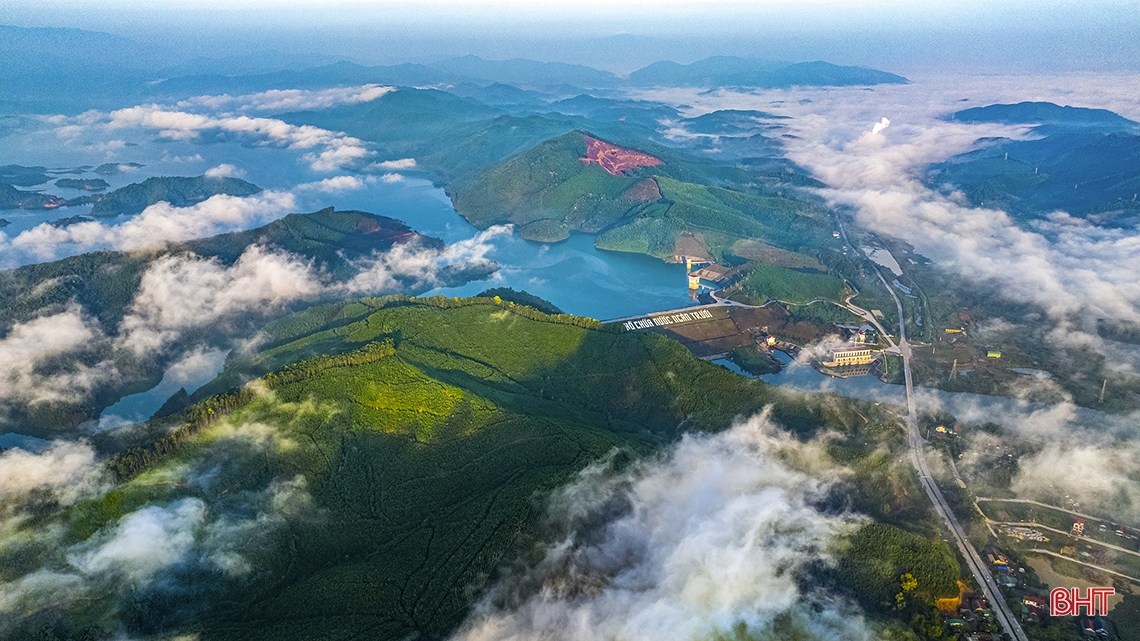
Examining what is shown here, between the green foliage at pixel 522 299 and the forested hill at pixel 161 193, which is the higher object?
the forested hill at pixel 161 193

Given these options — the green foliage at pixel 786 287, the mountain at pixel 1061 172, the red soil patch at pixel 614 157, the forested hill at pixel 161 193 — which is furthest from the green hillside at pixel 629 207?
the forested hill at pixel 161 193

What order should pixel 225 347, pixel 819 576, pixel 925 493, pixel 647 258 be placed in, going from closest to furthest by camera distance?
pixel 819 576
pixel 925 493
pixel 225 347
pixel 647 258

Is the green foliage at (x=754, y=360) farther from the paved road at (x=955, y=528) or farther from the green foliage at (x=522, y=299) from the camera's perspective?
the green foliage at (x=522, y=299)

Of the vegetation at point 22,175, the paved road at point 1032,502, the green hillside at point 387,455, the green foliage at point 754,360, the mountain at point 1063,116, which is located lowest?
the green foliage at point 754,360

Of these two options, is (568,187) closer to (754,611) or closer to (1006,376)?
(1006,376)

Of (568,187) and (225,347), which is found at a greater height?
(568,187)

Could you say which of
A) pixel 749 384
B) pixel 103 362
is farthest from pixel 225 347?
pixel 749 384

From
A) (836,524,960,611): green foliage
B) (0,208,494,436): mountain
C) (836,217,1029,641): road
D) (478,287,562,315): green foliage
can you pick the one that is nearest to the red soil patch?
(0,208,494,436): mountain
